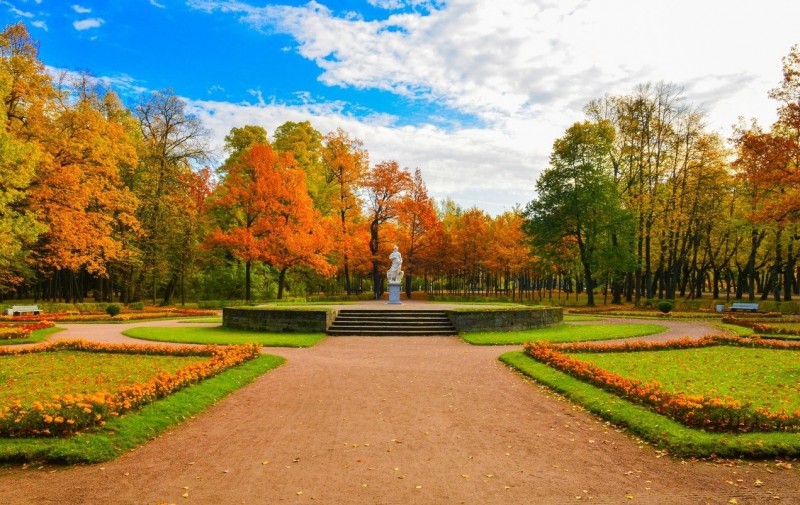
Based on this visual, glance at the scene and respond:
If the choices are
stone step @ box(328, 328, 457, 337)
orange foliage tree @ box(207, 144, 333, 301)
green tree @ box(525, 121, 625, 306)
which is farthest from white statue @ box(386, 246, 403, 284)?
green tree @ box(525, 121, 625, 306)

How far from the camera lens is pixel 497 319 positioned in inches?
787

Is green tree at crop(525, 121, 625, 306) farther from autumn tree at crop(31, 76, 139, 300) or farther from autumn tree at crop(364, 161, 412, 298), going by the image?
autumn tree at crop(31, 76, 139, 300)

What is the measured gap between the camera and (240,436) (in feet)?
Result: 23.1

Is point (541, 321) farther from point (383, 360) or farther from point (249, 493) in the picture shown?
point (249, 493)

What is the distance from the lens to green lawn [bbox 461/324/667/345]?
56.1ft

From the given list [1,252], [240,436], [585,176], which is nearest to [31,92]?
Answer: [1,252]

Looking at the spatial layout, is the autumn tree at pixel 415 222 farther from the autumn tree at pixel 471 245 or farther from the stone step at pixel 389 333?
the stone step at pixel 389 333

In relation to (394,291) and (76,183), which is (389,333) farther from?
(76,183)

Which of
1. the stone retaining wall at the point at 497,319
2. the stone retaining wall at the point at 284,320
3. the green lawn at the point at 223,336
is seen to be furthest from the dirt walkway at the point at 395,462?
the stone retaining wall at the point at 497,319

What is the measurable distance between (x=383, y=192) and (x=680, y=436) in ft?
113

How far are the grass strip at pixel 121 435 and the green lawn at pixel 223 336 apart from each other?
21.7ft

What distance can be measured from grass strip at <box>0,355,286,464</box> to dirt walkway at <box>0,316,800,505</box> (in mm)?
216

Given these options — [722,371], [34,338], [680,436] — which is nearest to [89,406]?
[680,436]

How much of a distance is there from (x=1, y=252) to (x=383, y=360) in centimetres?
1843
